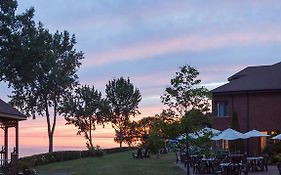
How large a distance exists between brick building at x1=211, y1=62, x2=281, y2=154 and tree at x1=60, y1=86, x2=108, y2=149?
29.0 metres

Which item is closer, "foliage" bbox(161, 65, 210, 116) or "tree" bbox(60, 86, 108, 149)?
"foliage" bbox(161, 65, 210, 116)

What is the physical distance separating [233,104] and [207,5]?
2224 cm

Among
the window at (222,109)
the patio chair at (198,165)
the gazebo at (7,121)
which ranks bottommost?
the patio chair at (198,165)

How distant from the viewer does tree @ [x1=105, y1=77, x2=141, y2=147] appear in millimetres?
87875

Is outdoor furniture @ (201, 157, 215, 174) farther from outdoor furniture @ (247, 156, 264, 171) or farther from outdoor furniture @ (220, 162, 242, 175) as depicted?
outdoor furniture @ (220, 162, 242, 175)

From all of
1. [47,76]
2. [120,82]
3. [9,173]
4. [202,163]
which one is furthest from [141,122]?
[9,173]

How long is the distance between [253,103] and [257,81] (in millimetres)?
2093

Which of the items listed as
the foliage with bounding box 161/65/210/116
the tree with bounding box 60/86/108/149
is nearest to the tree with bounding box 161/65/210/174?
the foliage with bounding box 161/65/210/116

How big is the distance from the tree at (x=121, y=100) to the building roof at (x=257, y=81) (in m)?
39.9

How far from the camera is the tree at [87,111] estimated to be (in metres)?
75.5

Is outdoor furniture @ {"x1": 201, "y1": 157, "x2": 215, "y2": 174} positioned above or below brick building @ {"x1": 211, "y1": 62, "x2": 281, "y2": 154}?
below

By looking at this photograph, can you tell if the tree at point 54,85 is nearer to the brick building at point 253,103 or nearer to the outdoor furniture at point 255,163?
the brick building at point 253,103

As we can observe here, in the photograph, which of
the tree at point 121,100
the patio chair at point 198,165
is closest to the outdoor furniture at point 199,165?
the patio chair at point 198,165

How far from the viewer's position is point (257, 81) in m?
46.2
